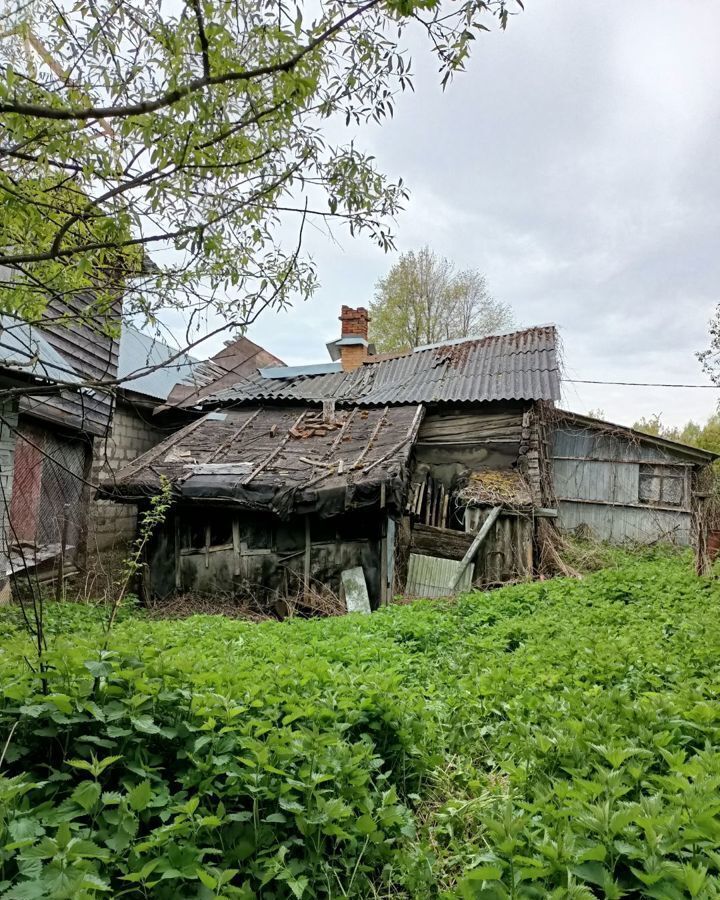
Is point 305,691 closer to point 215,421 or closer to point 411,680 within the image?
point 411,680

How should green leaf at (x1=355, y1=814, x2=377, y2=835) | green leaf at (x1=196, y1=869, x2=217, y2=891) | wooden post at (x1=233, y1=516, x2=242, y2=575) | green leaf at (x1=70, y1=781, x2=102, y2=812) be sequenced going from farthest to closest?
wooden post at (x1=233, y1=516, x2=242, y2=575) → green leaf at (x1=355, y1=814, x2=377, y2=835) → green leaf at (x1=70, y1=781, x2=102, y2=812) → green leaf at (x1=196, y1=869, x2=217, y2=891)

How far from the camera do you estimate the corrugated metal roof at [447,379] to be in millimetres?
12062

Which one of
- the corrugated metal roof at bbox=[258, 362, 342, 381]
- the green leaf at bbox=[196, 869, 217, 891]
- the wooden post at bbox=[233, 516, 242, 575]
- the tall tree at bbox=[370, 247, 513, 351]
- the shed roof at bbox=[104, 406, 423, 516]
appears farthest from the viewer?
the tall tree at bbox=[370, 247, 513, 351]

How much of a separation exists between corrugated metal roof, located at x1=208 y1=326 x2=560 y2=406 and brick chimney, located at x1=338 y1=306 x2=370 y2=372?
45cm

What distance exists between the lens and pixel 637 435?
12.7 m

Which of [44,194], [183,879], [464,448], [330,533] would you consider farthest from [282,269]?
[464,448]

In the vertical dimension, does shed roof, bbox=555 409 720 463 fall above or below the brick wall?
above

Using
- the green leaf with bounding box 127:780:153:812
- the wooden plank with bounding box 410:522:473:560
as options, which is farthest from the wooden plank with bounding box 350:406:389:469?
the green leaf with bounding box 127:780:153:812

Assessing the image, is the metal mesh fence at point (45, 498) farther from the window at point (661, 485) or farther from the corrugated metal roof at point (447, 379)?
the window at point (661, 485)

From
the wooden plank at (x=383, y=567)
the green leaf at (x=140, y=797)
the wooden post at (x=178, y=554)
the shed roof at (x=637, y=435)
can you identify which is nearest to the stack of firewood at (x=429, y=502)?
the wooden plank at (x=383, y=567)

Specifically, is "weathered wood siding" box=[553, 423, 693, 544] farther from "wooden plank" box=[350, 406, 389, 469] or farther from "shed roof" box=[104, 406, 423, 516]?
"wooden plank" box=[350, 406, 389, 469]

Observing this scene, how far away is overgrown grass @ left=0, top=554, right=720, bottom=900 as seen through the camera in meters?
1.58

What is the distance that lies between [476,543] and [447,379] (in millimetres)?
4795

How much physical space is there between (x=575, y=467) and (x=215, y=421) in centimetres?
917
